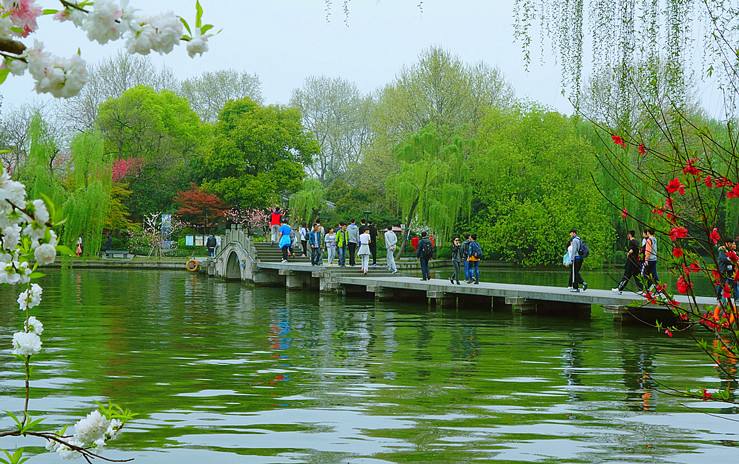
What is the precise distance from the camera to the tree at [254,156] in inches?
2290

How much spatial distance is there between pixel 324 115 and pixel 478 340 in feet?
180

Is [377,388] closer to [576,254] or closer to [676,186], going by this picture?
[676,186]

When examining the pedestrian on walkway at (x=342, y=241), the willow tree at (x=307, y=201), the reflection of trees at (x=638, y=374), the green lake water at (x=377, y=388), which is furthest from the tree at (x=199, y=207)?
the reflection of trees at (x=638, y=374)

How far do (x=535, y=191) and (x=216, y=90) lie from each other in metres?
31.8

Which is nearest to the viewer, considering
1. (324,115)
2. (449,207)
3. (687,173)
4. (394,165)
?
(687,173)

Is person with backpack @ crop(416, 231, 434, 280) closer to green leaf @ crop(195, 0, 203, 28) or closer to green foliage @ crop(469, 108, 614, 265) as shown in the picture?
green foliage @ crop(469, 108, 614, 265)

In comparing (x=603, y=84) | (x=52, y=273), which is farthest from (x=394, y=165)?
(x=603, y=84)

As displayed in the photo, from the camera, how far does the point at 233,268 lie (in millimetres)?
44812

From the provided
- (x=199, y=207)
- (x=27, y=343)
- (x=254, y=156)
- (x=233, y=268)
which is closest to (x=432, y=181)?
(x=233, y=268)

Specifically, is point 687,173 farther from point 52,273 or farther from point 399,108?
point 399,108

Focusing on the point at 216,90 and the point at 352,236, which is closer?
the point at 352,236

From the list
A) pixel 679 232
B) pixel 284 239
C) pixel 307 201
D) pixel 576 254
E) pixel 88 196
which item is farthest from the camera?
pixel 307 201

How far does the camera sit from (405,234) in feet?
168

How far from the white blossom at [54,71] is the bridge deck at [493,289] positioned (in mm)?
15070
